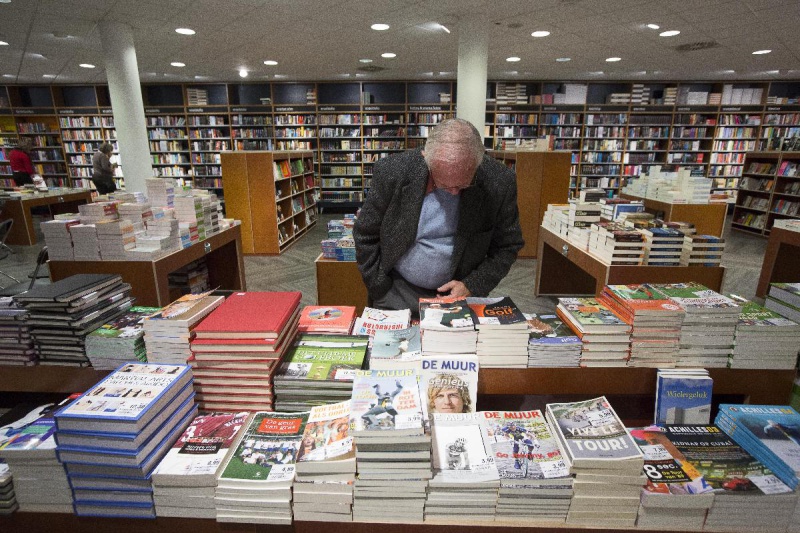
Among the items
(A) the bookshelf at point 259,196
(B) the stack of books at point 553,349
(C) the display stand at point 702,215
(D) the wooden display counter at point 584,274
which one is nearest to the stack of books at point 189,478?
(B) the stack of books at point 553,349

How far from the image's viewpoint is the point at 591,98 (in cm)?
1065

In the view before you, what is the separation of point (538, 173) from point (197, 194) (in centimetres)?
442

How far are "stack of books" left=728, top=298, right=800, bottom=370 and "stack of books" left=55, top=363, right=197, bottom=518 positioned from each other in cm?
175

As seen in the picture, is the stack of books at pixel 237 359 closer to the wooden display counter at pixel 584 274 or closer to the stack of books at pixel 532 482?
the stack of books at pixel 532 482

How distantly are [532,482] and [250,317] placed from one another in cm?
90

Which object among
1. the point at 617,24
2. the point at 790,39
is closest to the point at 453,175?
the point at 617,24

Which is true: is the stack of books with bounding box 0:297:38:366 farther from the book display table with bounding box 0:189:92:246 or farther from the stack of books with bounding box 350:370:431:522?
the book display table with bounding box 0:189:92:246

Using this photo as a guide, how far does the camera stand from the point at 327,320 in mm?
1642

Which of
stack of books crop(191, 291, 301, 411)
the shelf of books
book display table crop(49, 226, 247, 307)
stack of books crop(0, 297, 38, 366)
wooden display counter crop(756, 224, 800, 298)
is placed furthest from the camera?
the shelf of books

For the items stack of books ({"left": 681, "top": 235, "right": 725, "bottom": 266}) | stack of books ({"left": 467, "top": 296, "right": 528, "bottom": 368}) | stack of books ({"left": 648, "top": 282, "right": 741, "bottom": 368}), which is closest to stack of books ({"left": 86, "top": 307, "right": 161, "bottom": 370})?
stack of books ({"left": 467, "top": 296, "right": 528, "bottom": 368})

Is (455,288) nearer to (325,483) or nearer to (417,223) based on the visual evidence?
(417,223)

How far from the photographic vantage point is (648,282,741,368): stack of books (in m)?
1.37

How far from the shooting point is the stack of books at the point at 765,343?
1384 millimetres

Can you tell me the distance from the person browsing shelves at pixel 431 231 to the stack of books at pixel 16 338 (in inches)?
49.6
